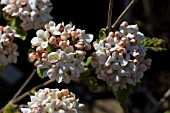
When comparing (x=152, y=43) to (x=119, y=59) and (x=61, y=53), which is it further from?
(x=61, y=53)

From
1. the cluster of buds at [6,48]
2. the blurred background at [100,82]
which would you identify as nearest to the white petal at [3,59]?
the cluster of buds at [6,48]

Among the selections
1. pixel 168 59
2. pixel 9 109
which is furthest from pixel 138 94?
pixel 9 109

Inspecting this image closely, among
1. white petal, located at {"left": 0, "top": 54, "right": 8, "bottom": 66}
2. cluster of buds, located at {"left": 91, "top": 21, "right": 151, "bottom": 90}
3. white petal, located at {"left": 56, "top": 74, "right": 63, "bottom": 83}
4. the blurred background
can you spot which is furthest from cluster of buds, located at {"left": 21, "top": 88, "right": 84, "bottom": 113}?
the blurred background

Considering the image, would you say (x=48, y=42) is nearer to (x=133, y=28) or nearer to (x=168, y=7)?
(x=133, y=28)

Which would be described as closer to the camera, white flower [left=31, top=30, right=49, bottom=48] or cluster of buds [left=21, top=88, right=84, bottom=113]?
cluster of buds [left=21, top=88, right=84, bottom=113]

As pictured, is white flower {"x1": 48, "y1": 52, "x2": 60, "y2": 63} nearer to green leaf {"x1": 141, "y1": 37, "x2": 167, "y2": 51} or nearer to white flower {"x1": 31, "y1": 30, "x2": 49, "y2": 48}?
white flower {"x1": 31, "y1": 30, "x2": 49, "y2": 48}

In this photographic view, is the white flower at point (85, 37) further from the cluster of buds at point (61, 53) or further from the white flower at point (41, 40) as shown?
the white flower at point (41, 40)
